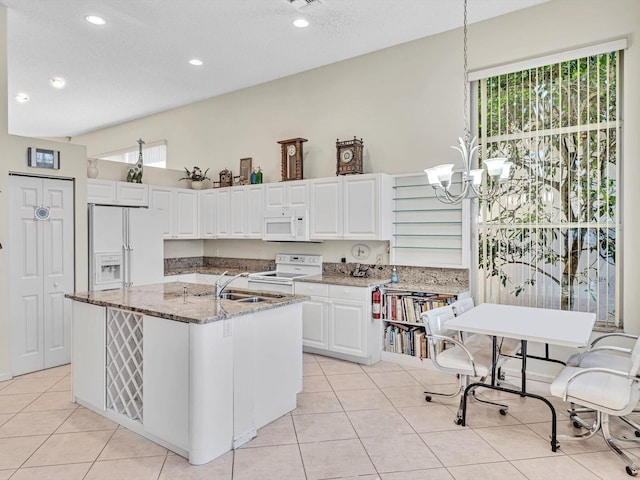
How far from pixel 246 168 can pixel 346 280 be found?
7.98 ft

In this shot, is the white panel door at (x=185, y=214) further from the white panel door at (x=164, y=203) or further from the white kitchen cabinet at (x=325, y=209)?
the white kitchen cabinet at (x=325, y=209)

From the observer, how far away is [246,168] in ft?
19.5

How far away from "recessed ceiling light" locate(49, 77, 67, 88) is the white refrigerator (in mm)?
2039

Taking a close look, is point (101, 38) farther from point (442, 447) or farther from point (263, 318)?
point (442, 447)

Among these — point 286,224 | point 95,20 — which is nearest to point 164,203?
point 286,224

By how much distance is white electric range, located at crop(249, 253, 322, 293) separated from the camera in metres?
4.85

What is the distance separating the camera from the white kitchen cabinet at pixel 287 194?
501 cm

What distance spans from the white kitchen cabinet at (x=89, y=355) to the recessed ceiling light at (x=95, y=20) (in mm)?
2666

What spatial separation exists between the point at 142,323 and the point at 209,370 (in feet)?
2.15

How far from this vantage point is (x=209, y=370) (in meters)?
2.49

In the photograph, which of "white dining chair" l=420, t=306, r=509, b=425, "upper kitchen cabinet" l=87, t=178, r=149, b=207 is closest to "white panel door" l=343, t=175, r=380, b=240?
"white dining chair" l=420, t=306, r=509, b=425

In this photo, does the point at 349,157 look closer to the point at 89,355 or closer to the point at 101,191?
the point at 101,191

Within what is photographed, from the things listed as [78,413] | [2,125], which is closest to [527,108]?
[78,413]

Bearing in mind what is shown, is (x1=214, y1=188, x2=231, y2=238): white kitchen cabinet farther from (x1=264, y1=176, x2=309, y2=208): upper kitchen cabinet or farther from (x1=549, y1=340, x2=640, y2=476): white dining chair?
(x1=549, y1=340, x2=640, y2=476): white dining chair
